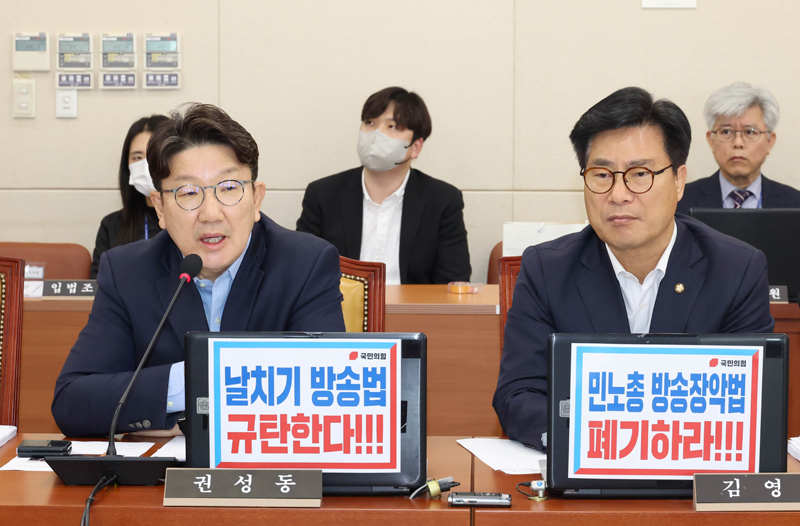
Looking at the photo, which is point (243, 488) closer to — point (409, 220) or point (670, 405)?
point (670, 405)

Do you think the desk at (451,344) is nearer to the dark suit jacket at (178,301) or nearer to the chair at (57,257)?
the dark suit jacket at (178,301)

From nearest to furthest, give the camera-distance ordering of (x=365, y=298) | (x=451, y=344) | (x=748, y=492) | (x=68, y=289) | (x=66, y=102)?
(x=748, y=492) < (x=365, y=298) < (x=451, y=344) < (x=68, y=289) < (x=66, y=102)

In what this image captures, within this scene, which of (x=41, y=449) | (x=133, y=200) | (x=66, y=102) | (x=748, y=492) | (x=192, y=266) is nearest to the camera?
(x=748, y=492)

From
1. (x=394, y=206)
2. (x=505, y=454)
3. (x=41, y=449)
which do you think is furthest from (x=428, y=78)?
(x=41, y=449)

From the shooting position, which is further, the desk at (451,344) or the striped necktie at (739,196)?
the striped necktie at (739,196)

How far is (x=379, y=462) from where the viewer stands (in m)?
1.04

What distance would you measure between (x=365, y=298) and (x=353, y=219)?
185 cm

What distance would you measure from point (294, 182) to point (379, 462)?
316cm

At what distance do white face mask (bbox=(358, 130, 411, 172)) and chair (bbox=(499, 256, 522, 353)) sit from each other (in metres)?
1.86

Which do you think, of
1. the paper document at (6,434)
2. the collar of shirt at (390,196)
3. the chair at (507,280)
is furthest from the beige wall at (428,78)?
the paper document at (6,434)

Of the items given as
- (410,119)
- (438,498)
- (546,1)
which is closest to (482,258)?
(410,119)

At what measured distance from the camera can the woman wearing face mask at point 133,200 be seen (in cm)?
345

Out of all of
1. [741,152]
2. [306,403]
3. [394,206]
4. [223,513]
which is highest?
[741,152]

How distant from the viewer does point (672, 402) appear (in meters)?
1.01
